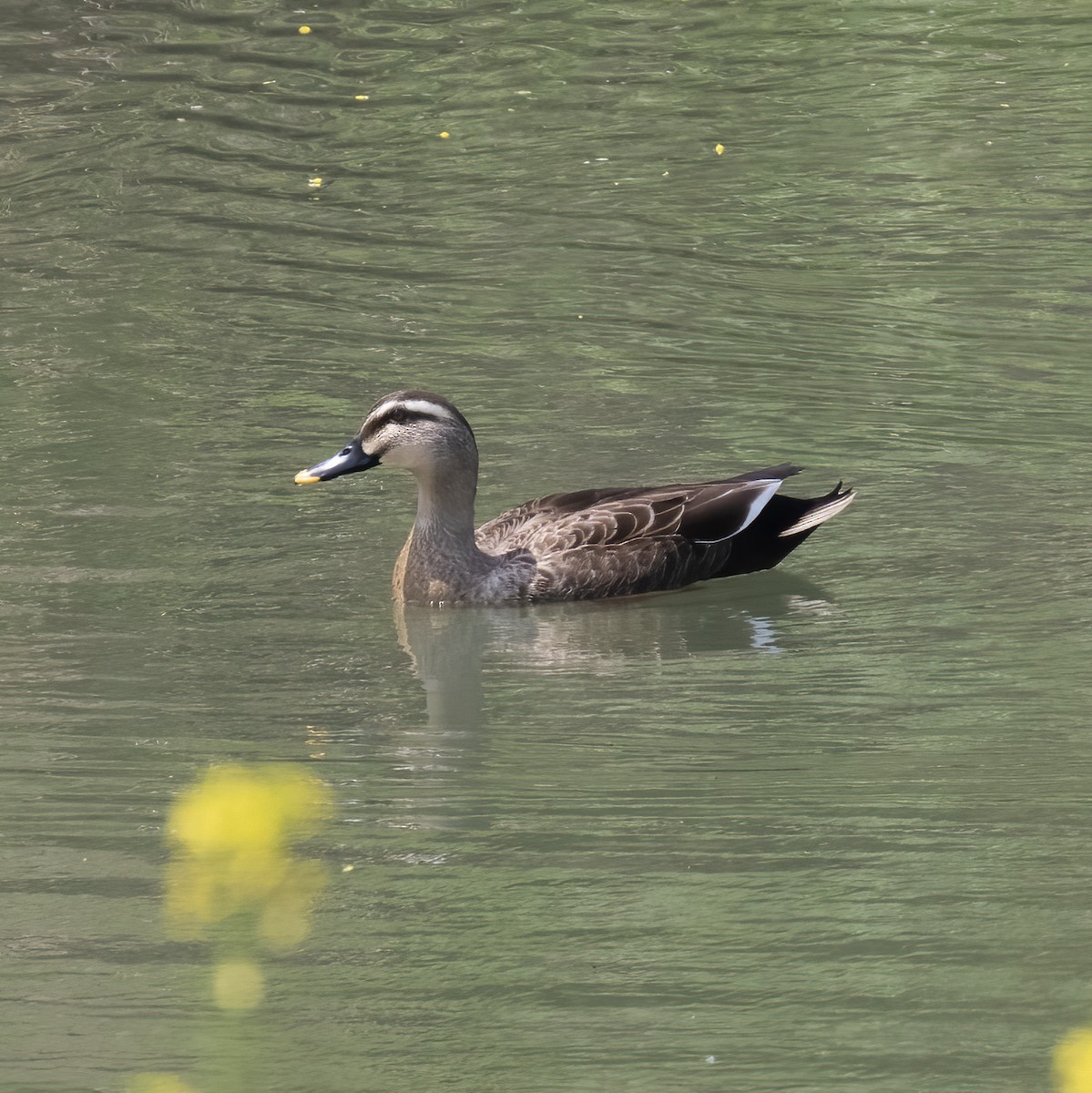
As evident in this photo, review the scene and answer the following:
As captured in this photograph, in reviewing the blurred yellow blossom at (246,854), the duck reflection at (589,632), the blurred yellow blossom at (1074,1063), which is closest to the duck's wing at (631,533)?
the duck reflection at (589,632)

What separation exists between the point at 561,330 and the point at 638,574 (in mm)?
3384

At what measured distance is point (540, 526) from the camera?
893cm

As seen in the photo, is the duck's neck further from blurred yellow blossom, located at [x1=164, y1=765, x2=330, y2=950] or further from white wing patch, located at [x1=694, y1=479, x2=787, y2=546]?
blurred yellow blossom, located at [x1=164, y1=765, x2=330, y2=950]

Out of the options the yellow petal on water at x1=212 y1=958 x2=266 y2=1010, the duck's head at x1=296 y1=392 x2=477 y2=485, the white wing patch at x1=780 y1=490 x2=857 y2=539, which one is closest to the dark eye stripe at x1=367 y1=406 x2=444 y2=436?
the duck's head at x1=296 y1=392 x2=477 y2=485

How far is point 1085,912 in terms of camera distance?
5727 mm

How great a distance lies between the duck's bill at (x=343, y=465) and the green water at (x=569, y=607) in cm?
47

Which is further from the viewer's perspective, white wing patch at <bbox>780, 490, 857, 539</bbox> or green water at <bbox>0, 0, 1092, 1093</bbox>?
white wing patch at <bbox>780, 490, 857, 539</bbox>

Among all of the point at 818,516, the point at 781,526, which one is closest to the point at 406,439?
the point at 781,526

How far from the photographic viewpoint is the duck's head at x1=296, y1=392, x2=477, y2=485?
874 cm

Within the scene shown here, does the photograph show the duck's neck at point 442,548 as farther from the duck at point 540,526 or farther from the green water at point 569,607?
the green water at point 569,607

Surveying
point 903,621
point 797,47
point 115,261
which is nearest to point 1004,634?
point 903,621

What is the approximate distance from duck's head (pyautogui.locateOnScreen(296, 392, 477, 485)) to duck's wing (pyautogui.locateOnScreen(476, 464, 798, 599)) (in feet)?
1.45

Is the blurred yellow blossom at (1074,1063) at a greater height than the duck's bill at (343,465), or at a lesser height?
lesser

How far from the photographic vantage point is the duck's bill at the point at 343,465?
341 inches
